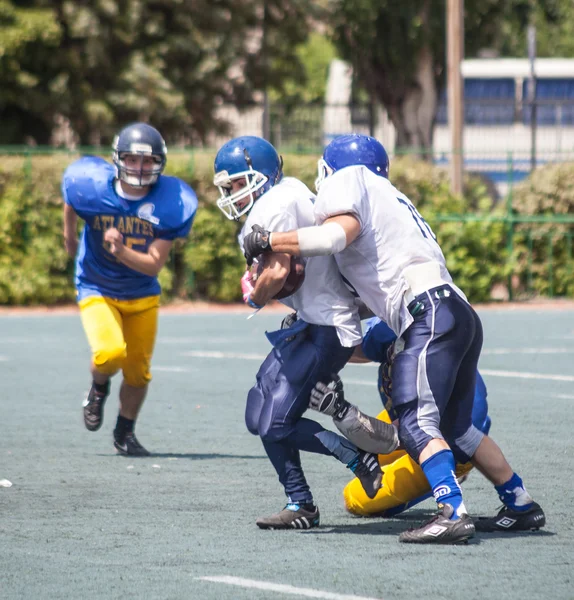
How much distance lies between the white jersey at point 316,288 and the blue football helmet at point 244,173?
0.09 meters

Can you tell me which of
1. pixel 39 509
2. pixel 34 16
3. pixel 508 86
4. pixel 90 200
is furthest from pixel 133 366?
pixel 508 86

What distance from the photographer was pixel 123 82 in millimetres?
24781

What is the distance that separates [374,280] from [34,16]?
19.3 metres

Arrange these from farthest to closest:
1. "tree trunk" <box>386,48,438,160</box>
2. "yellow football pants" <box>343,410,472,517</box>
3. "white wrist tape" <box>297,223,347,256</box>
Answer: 1. "tree trunk" <box>386,48,438,160</box>
2. "yellow football pants" <box>343,410,472,517</box>
3. "white wrist tape" <box>297,223,347,256</box>

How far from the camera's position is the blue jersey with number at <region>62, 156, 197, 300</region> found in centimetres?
791

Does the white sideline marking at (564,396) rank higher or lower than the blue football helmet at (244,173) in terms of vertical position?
lower

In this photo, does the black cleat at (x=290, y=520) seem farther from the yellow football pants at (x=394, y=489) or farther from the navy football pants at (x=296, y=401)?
→ the yellow football pants at (x=394, y=489)

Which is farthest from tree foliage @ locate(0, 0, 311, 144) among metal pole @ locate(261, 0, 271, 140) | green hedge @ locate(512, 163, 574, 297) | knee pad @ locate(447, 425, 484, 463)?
knee pad @ locate(447, 425, 484, 463)

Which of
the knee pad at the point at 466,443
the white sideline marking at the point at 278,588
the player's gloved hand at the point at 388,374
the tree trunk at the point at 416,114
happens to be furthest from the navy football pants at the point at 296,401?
the tree trunk at the point at 416,114

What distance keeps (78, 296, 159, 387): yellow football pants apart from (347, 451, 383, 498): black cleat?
2456mm

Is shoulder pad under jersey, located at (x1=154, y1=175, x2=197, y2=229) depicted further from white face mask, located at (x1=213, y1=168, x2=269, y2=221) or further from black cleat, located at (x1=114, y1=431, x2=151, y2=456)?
white face mask, located at (x1=213, y1=168, x2=269, y2=221)

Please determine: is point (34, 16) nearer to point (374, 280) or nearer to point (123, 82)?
point (123, 82)

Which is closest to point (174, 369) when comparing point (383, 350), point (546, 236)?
point (383, 350)

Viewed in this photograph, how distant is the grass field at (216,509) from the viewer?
15.5ft
